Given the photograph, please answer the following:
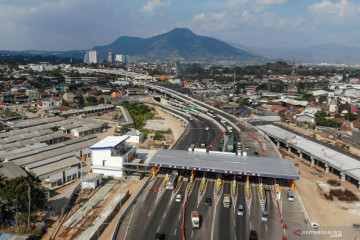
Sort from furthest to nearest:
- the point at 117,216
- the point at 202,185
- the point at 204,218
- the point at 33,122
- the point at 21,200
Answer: the point at 33,122 → the point at 202,185 → the point at 117,216 → the point at 204,218 → the point at 21,200

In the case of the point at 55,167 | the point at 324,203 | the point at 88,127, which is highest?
the point at 88,127

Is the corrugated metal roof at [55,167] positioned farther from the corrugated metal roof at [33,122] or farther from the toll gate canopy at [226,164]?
the corrugated metal roof at [33,122]

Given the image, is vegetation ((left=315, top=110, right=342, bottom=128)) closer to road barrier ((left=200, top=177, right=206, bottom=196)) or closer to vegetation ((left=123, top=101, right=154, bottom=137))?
vegetation ((left=123, top=101, right=154, bottom=137))

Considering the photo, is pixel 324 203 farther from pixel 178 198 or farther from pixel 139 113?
pixel 139 113

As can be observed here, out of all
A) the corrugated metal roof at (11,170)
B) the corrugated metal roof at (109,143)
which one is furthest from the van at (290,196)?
the corrugated metal roof at (11,170)

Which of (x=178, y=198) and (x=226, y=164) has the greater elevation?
(x=226, y=164)

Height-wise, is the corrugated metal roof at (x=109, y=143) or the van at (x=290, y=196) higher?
the corrugated metal roof at (x=109, y=143)

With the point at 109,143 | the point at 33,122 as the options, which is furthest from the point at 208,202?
the point at 33,122
